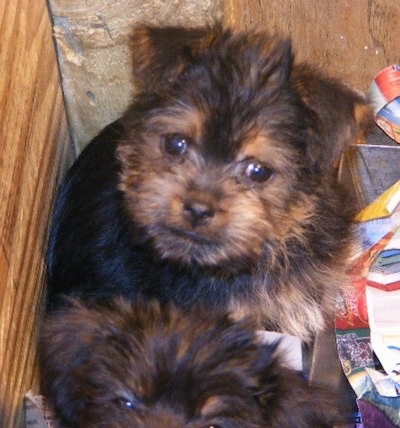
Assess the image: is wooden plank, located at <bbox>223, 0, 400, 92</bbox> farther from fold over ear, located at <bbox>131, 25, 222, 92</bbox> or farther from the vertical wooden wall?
fold over ear, located at <bbox>131, 25, 222, 92</bbox>

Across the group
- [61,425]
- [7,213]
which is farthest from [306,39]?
[61,425]

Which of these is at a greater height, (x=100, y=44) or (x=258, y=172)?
(x=100, y=44)

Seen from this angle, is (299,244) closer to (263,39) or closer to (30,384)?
(263,39)

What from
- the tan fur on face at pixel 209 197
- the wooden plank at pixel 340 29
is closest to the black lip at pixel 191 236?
the tan fur on face at pixel 209 197

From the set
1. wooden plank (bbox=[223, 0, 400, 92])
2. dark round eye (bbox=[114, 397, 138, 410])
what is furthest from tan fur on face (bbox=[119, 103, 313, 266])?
wooden plank (bbox=[223, 0, 400, 92])

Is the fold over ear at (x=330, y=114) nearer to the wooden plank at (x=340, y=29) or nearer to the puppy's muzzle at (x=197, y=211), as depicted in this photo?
the puppy's muzzle at (x=197, y=211)

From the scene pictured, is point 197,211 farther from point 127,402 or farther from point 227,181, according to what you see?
point 127,402

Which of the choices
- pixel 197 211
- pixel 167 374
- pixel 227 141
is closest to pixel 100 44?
pixel 227 141
